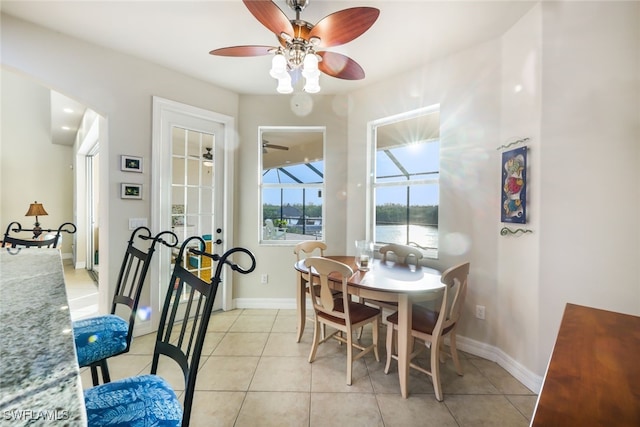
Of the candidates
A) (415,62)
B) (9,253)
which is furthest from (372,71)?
(9,253)

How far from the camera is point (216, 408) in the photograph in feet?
5.57

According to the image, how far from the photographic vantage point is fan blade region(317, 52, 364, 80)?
186cm

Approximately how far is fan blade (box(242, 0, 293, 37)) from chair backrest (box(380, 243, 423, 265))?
81.9 inches

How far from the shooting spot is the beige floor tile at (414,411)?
5.25 feet

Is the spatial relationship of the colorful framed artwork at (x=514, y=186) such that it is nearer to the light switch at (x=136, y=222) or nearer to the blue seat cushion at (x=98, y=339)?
the blue seat cushion at (x=98, y=339)

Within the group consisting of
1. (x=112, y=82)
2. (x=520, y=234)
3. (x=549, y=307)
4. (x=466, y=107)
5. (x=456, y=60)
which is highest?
(x=456, y=60)

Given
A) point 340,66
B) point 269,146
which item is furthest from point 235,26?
point 269,146

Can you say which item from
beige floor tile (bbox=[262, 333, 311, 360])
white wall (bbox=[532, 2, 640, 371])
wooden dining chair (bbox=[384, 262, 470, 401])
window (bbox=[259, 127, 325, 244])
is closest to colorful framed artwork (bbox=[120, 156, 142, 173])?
window (bbox=[259, 127, 325, 244])

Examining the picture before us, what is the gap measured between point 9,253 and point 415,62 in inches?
137

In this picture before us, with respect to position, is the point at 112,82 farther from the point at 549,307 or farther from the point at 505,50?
the point at 549,307

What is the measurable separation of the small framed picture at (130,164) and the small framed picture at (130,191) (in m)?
0.15

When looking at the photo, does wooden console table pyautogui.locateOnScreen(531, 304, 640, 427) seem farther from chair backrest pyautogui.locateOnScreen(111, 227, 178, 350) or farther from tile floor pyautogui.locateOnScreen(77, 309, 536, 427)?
chair backrest pyautogui.locateOnScreen(111, 227, 178, 350)

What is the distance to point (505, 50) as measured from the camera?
2143 mm

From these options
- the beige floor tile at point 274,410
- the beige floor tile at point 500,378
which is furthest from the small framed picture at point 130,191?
the beige floor tile at point 500,378
